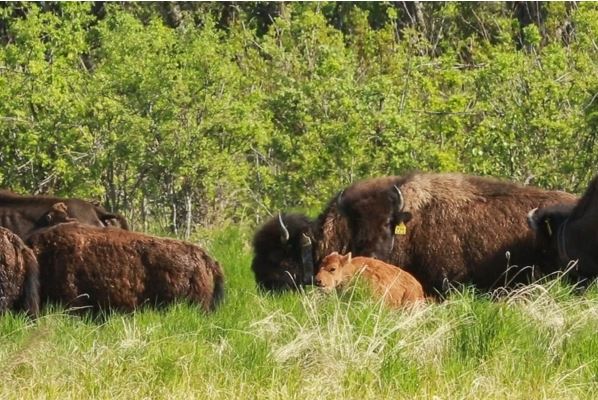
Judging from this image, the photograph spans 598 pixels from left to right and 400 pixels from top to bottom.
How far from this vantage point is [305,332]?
10.5 meters

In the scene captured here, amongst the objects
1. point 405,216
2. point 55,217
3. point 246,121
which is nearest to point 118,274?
point 55,217

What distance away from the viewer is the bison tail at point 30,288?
490 inches

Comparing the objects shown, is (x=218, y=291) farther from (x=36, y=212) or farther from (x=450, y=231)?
(x=36, y=212)

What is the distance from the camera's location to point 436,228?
14.0m

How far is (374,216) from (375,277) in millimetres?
1694

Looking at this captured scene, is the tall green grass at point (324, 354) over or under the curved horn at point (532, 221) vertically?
over

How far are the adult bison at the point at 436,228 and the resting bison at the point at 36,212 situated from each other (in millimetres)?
2359

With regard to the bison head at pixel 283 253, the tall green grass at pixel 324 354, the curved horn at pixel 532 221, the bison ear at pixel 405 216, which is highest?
the tall green grass at pixel 324 354

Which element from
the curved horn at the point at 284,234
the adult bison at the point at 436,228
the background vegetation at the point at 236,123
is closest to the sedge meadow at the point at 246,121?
the background vegetation at the point at 236,123

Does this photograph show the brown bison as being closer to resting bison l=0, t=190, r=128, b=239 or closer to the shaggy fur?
resting bison l=0, t=190, r=128, b=239

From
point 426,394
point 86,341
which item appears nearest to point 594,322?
point 426,394

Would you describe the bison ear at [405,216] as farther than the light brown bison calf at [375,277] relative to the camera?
Yes

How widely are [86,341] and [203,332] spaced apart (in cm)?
90

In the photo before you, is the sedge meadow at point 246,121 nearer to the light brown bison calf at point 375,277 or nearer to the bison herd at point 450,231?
the bison herd at point 450,231
